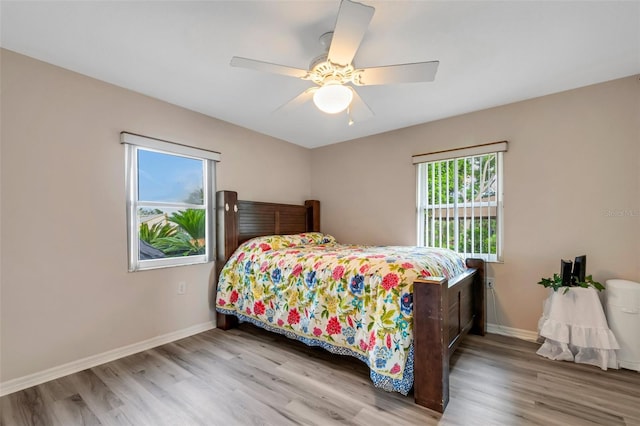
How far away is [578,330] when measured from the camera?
2264 mm

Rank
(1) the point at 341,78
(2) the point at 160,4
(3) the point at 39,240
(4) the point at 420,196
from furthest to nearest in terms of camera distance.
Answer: (4) the point at 420,196 → (3) the point at 39,240 → (1) the point at 341,78 → (2) the point at 160,4

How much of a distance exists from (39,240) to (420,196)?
141 inches

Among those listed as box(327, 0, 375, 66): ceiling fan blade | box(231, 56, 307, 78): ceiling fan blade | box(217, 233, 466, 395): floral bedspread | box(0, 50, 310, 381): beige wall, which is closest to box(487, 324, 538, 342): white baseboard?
box(217, 233, 466, 395): floral bedspread

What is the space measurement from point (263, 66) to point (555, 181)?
2.77m

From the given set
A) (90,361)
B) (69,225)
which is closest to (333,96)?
(69,225)

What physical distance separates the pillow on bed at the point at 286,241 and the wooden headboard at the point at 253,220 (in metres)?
0.19

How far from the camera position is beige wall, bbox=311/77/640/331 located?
237cm

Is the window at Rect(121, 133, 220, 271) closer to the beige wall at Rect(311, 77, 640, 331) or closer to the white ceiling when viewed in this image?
the white ceiling

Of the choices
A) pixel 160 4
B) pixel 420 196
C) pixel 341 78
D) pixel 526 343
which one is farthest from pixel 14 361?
pixel 526 343

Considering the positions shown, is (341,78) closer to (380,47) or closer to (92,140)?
(380,47)

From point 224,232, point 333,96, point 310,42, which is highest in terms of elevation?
point 310,42

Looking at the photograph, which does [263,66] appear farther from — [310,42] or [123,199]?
[123,199]

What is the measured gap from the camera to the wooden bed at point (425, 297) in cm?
170

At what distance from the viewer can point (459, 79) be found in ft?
→ 7.82
